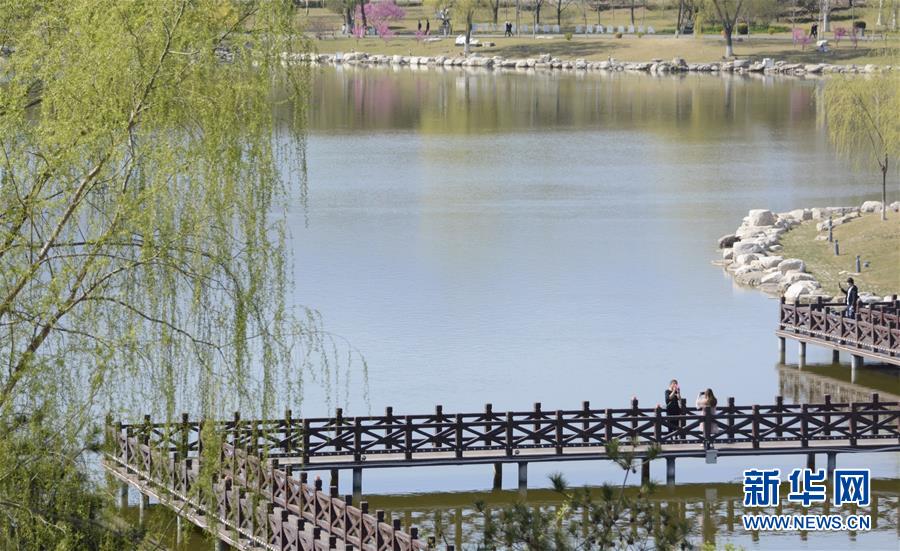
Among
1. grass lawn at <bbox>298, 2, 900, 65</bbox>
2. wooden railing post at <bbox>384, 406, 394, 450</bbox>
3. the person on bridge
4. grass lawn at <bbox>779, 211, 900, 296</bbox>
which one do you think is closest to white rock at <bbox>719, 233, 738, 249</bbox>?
grass lawn at <bbox>779, 211, 900, 296</bbox>

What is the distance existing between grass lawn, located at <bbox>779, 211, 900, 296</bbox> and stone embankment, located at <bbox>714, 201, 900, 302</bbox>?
393 millimetres

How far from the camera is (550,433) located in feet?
109

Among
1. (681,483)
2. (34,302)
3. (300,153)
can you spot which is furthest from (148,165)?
(681,483)

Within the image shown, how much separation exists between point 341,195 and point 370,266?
60.8 ft

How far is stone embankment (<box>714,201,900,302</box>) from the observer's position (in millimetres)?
51103

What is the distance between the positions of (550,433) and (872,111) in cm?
3714

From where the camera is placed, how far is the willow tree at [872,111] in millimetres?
62656

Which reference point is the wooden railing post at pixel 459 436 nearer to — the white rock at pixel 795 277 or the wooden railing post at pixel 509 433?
the wooden railing post at pixel 509 433

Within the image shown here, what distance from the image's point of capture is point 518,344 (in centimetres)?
4606

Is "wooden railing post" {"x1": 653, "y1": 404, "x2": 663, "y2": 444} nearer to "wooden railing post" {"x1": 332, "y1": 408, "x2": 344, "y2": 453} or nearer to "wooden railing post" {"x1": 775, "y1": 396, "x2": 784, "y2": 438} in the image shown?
"wooden railing post" {"x1": 775, "y1": 396, "x2": 784, "y2": 438}

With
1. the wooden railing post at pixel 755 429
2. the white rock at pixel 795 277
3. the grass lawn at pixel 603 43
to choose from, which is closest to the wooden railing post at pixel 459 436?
the wooden railing post at pixel 755 429

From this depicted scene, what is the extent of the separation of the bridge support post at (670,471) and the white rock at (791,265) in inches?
886

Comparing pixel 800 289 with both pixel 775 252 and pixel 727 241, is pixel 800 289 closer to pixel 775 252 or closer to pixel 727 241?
pixel 775 252

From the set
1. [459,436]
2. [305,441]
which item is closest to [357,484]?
[305,441]
